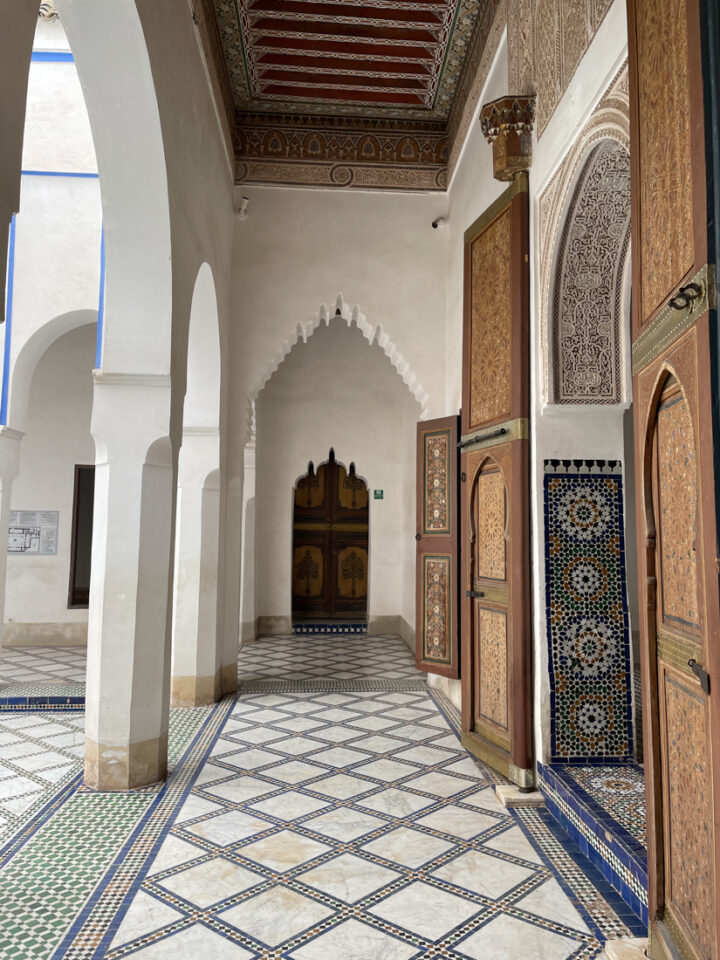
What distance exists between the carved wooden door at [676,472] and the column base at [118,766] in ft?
6.53

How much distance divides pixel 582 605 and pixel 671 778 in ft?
4.26

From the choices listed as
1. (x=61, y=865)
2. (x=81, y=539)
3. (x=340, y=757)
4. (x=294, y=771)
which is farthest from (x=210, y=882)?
(x=81, y=539)

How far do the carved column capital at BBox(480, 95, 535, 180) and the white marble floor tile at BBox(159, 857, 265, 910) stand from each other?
2.88m

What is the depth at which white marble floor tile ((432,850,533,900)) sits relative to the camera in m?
2.06

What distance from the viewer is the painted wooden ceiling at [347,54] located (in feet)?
12.5

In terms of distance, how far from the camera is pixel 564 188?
2.63 m

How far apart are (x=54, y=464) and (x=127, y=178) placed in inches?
171

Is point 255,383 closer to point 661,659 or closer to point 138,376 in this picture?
point 138,376

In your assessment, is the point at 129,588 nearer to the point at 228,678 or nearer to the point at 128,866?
the point at 128,866

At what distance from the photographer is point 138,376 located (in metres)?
2.96

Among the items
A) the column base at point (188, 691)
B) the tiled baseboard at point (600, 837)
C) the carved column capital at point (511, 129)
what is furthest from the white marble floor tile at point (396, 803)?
the carved column capital at point (511, 129)

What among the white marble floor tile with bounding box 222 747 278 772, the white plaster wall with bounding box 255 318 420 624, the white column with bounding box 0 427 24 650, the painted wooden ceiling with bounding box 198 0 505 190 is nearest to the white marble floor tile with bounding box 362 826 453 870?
the white marble floor tile with bounding box 222 747 278 772

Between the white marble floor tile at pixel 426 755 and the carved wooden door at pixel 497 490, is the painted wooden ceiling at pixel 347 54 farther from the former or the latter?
the white marble floor tile at pixel 426 755

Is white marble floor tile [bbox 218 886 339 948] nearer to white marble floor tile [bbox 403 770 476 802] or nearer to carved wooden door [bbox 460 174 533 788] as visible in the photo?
white marble floor tile [bbox 403 770 476 802]
